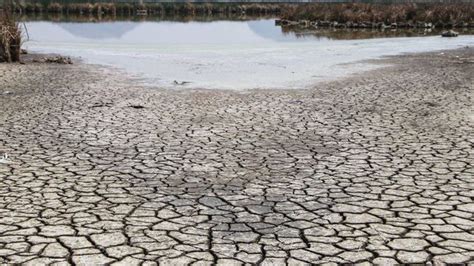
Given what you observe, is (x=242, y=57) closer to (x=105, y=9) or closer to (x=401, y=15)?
(x=401, y=15)

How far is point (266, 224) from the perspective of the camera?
4.92 metres

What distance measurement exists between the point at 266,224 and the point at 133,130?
4.36 metres

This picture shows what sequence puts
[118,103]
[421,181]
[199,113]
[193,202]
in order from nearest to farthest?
[193,202], [421,181], [199,113], [118,103]

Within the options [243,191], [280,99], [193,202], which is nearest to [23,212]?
[193,202]

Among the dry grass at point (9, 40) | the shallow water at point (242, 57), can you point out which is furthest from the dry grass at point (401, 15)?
the dry grass at point (9, 40)

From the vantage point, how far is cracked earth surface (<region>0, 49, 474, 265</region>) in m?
4.43

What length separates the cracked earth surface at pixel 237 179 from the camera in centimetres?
443

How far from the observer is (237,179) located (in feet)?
20.7

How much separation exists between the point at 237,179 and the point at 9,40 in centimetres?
1408

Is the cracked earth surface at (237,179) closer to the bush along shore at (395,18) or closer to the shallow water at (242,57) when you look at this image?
the shallow water at (242,57)

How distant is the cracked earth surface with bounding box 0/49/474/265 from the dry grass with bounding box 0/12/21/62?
22.0 feet

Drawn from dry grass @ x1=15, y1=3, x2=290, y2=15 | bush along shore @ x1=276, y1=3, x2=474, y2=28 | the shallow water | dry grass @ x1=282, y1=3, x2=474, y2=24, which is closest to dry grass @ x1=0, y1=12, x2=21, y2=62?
the shallow water

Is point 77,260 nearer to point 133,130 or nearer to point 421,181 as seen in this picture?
point 421,181

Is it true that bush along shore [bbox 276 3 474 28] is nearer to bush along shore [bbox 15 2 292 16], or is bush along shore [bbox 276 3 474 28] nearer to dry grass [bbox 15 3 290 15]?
bush along shore [bbox 15 2 292 16]
